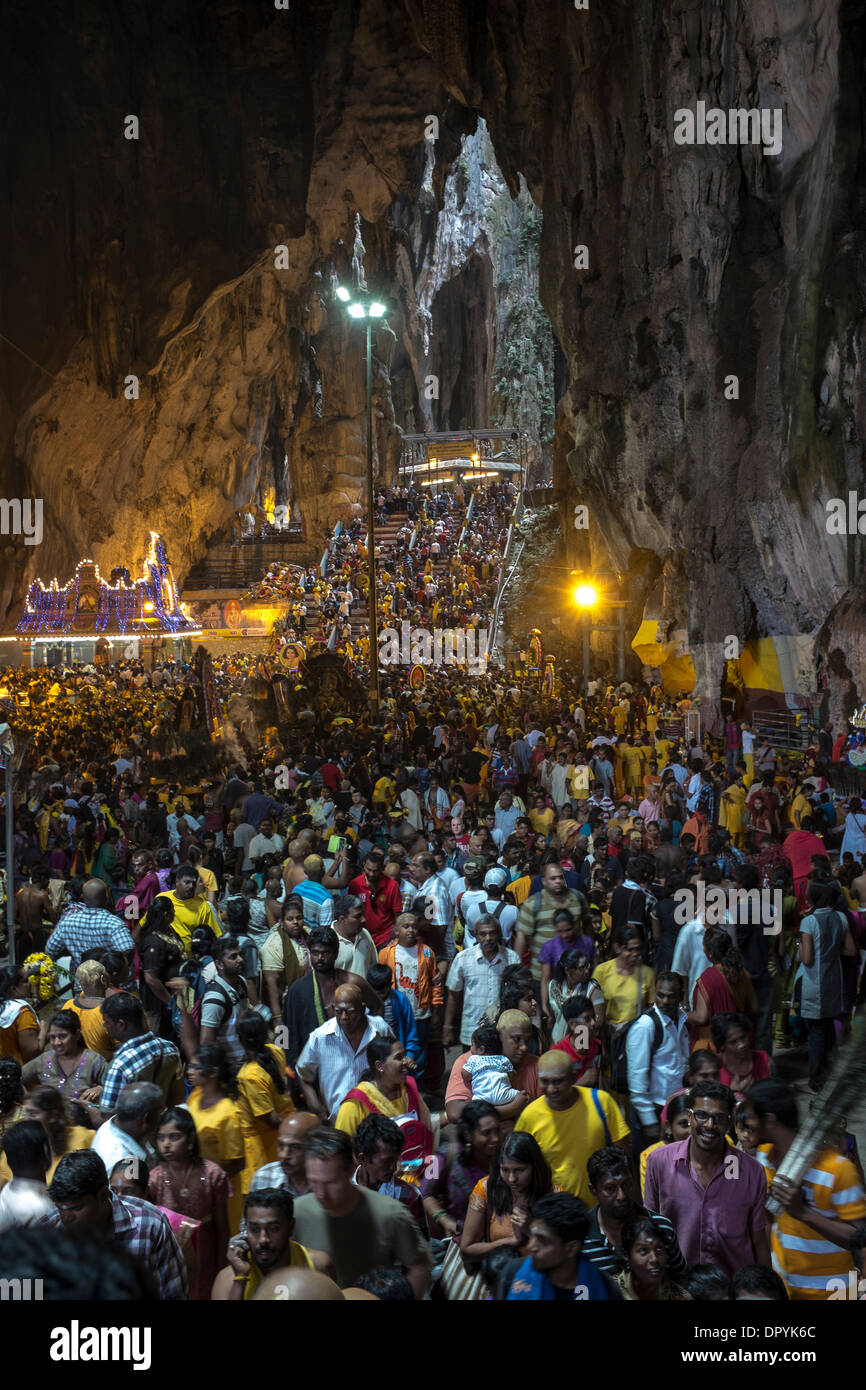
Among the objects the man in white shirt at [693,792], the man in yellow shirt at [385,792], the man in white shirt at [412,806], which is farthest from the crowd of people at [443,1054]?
the man in yellow shirt at [385,792]

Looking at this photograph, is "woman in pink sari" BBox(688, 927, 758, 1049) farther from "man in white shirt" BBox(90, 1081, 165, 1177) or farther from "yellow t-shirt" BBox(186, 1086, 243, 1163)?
"man in white shirt" BBox(90, 1081, 165, 1177)

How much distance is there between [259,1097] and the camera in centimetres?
458

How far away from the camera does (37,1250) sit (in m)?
2.70

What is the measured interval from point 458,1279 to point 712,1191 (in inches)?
33.1

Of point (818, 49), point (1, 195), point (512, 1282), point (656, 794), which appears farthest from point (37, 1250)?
point (1, 195)

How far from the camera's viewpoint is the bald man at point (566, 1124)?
4.21 meters

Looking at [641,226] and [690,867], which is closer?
[690,867]

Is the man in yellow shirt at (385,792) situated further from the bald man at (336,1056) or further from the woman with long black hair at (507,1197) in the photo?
the woman with long black hair at (507,1197)

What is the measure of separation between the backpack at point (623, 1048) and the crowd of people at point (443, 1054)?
0.02 metres

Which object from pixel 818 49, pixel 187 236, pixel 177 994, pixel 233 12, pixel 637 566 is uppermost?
pixel 233 12

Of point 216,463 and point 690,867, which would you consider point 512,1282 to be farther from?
point 216,463

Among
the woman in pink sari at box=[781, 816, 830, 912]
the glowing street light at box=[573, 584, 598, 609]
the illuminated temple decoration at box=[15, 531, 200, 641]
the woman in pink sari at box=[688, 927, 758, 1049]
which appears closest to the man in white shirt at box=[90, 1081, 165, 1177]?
the woman in pink sari at box=[688, 927, 758, 1049]

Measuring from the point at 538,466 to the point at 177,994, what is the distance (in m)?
53.7

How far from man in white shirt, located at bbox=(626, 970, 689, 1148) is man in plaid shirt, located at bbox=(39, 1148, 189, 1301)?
7.67 ft
